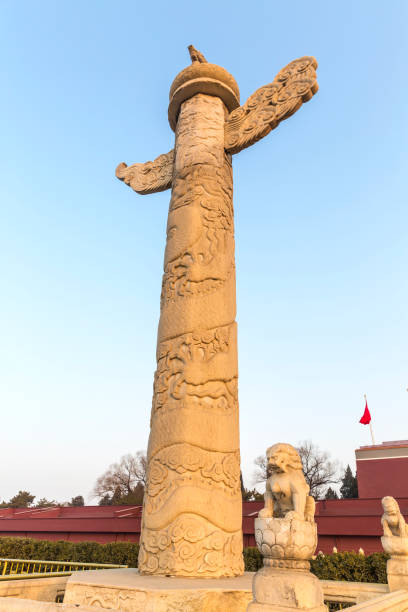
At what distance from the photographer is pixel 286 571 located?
2.38 meters

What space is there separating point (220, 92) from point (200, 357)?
410cm

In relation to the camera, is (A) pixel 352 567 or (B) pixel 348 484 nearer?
(A) pixel 352 567

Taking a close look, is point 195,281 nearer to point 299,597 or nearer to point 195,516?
point 195,516

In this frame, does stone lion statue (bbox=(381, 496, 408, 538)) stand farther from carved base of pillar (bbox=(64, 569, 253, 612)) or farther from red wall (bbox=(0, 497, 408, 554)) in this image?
red wall (bbox=(0, 497, 408, 554))

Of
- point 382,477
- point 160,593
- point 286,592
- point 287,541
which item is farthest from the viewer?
point 382,477

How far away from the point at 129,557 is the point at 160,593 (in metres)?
6.22

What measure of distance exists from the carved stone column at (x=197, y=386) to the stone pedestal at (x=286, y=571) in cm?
157

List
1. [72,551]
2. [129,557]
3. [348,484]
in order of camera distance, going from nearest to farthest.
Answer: [129,557]
[72,551]
[348,484]

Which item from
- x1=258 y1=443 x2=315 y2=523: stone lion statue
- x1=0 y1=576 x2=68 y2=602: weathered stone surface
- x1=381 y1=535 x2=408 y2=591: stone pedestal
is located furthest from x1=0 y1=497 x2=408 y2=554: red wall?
x1=258 y1=443 x2=315 y2=523: stone lion statue

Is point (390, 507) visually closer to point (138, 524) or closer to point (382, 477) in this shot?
→ point (138, 524)

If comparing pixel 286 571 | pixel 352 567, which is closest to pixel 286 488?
pixel 286 571

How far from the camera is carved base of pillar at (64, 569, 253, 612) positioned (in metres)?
3.03

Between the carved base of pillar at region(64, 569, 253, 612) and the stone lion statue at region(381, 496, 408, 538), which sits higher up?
the stone lion statue at region(381, 496, 408, 538)

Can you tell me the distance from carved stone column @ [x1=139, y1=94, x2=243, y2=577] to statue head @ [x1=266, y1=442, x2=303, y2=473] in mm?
1424
